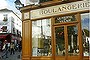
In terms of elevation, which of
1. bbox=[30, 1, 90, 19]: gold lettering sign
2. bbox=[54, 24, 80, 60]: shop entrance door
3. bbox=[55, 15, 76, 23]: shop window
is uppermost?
bbox=[30, 1, 90, 19]: gold lettering sign

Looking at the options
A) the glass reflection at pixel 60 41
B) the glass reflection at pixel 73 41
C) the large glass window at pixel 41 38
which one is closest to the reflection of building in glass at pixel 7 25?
the large glass window at pixel 41 38

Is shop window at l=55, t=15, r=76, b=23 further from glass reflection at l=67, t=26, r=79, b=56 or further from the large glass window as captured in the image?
the large glass window

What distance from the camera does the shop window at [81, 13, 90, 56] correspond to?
10.7 meters

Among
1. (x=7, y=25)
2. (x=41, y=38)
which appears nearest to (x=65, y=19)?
(x=41, y=38)

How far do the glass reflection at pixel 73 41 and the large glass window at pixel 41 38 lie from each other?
45.7 inches

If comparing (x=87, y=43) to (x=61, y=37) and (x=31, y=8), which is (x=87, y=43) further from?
(x=31, y=8)

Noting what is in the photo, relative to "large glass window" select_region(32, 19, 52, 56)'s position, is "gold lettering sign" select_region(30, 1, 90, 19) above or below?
above

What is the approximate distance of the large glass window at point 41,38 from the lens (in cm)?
1187

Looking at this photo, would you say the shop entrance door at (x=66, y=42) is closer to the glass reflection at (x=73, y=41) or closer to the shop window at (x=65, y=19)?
the glass reflection at (x=73, y=41)

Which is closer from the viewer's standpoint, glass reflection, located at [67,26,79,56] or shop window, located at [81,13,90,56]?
shop window, located at [81,13,90,56]

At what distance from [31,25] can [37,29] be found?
423mm

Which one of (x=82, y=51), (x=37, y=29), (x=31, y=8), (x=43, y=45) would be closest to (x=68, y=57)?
(x=82, y=51)

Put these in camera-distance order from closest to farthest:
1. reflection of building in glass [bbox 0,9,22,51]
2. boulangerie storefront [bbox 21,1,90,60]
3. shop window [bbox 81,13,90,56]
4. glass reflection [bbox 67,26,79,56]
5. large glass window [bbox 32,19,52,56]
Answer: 1. shop window [bbox 81,13,90,56]
2. boulangerie storefront [bbox 21,1,90,60]
3. glass reflection [bbox 67,26,79,56]
4. large glass window [bbox 32,19,52,56]
5. reflection of building in glass [bbox 0,9,22,51]

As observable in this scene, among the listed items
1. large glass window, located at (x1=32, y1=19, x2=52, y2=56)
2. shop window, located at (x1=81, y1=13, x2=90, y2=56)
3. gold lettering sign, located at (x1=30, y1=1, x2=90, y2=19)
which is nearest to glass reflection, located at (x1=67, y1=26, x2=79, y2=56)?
shop window, located at (x1=81, y1=13, x2=90, y2=56)
